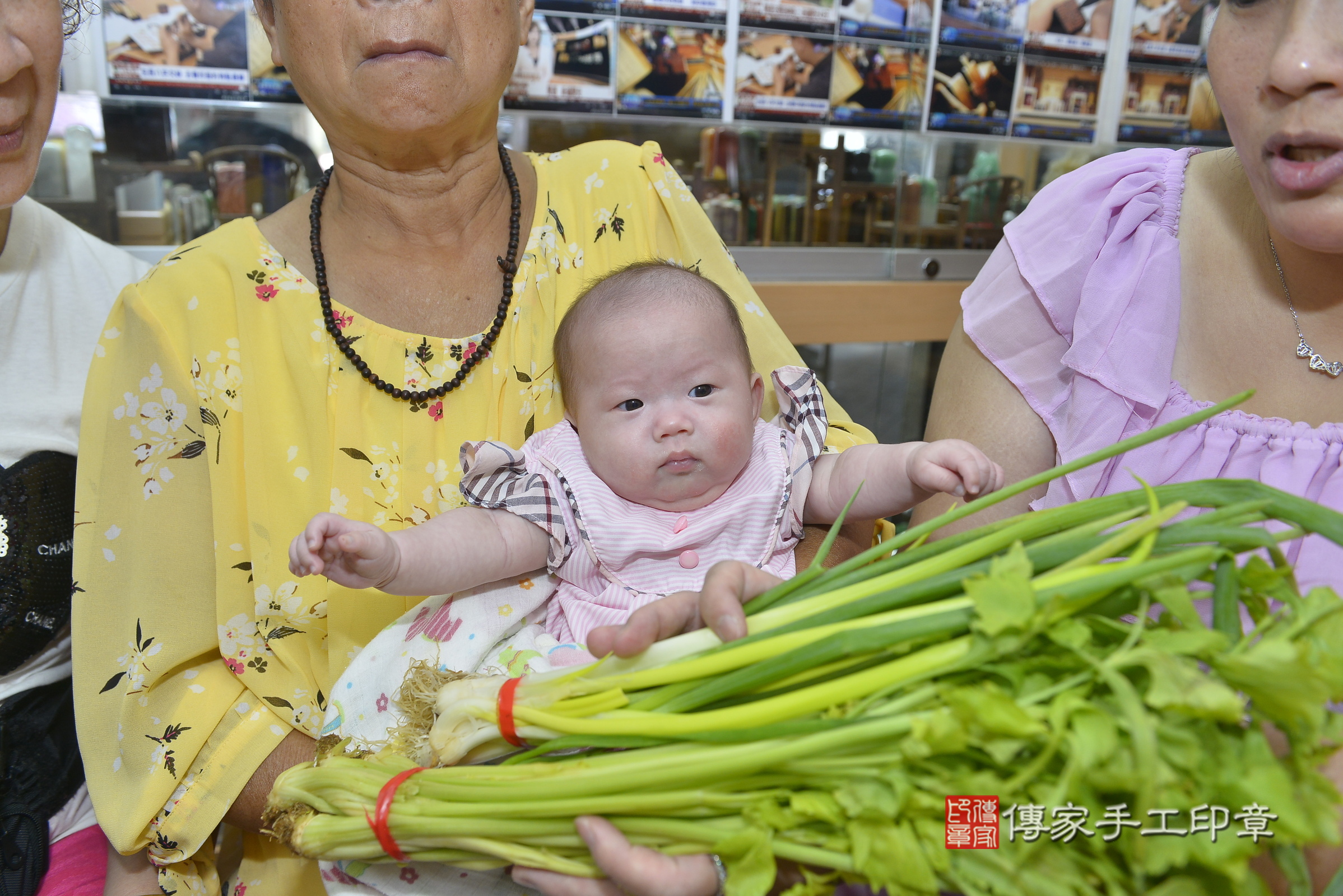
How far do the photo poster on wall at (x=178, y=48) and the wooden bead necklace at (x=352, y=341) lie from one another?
1.15 metres

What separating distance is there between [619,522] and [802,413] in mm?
395

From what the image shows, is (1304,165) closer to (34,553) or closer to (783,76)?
(34,553)

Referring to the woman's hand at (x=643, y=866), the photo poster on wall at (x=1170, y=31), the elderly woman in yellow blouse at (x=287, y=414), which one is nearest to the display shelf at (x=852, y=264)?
A: the photo poster on wall at (x=1170, y=31)

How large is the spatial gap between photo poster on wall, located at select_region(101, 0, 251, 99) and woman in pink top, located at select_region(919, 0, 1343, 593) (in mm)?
2184

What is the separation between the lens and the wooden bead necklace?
5.13ft

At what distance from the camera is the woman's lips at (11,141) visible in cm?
152

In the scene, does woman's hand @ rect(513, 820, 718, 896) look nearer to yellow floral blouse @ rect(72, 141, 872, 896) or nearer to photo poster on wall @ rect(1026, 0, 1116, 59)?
yellow floral blouse @ rect(72, 141, 872, 896)

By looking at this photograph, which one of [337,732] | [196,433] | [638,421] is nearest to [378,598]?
[337,732]

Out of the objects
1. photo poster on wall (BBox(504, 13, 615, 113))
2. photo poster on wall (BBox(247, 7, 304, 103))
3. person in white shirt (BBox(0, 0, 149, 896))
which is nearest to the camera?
person in white shirt (BBox(0, 0, 149, 896))

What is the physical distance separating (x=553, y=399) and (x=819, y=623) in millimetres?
904

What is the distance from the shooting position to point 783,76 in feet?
10.1

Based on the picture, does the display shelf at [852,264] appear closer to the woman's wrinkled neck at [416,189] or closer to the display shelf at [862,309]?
the display shelf at [862,309]

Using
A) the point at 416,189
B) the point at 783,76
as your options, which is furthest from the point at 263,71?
the point at 783,76

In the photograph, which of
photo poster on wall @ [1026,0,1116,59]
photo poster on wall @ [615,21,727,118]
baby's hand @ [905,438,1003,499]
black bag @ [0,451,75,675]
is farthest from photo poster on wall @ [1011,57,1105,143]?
black bag @ [0,451,75,675]
